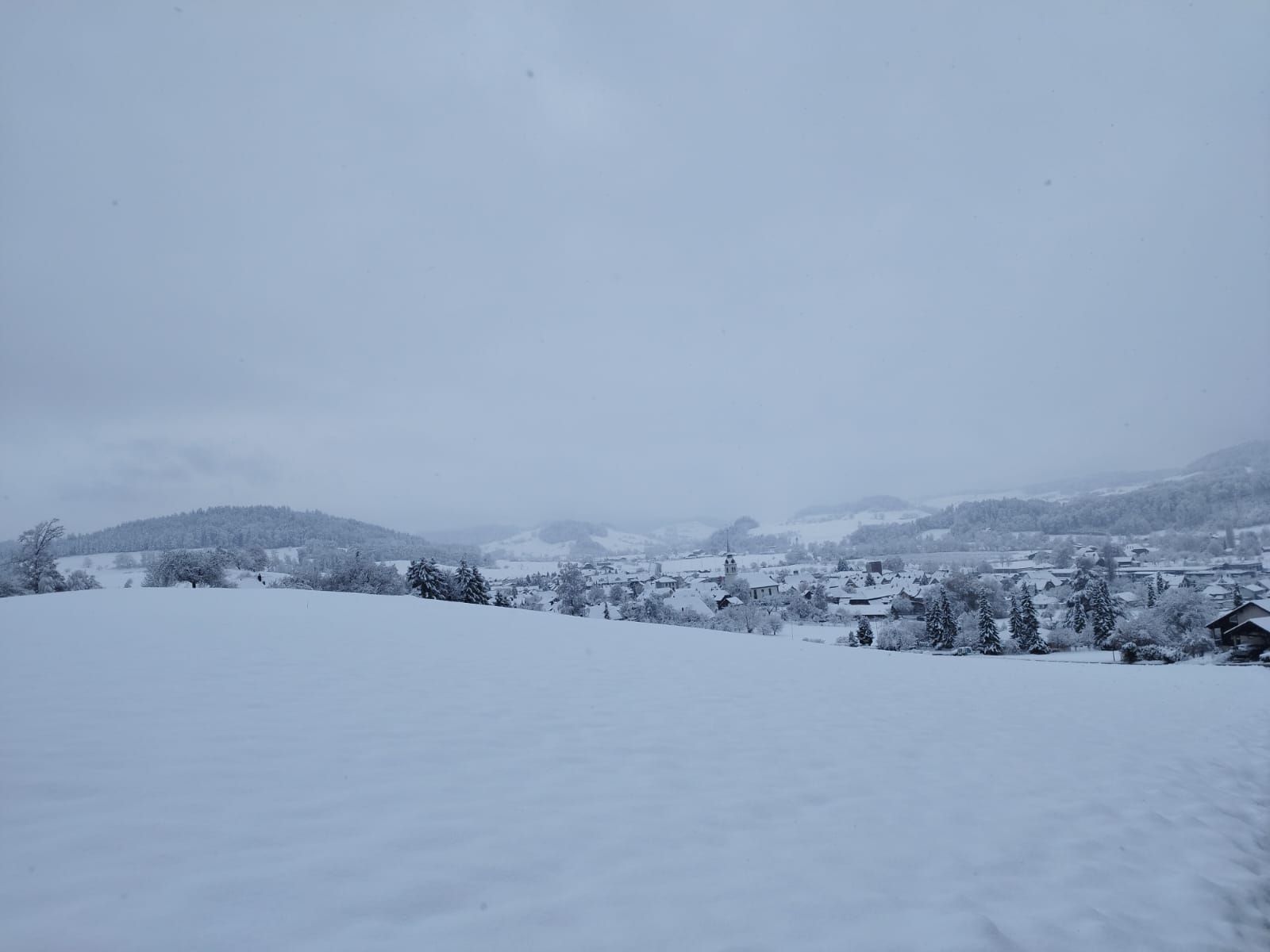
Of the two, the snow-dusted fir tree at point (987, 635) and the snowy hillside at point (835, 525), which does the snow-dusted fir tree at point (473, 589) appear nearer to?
the snow-dusted fir tree at point (987, 635)

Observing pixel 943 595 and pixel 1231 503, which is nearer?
pixel 943 595

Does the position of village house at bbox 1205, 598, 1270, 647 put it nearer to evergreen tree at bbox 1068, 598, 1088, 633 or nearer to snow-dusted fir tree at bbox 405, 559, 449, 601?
evergreen tree at bbox 1068, 598, 1088, 633

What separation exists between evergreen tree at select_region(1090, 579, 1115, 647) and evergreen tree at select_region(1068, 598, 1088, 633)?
384 millimetres

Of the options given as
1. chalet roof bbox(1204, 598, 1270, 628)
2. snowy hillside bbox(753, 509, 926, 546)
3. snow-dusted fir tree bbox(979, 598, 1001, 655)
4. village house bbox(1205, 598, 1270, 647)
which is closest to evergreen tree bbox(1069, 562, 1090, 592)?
snow-dusted fir tree bbox(979, 598, 1001, 655)

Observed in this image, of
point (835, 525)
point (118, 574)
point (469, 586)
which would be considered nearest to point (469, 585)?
point (469, 586)

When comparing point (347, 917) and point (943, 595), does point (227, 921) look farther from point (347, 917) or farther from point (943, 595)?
point (943, 595)

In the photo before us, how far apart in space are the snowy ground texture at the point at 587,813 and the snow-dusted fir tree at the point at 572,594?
29.4 meters

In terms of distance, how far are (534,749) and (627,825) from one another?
1.47 m

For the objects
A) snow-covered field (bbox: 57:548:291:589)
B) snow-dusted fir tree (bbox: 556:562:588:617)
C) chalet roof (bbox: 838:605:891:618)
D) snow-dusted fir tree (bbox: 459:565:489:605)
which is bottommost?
chalet roof (bbox: 838:605:891:618)

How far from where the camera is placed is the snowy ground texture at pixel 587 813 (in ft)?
8.06

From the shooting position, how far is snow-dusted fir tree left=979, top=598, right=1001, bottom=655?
1151 inches

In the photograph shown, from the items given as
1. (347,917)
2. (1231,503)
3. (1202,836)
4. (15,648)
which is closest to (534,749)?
(347,917)

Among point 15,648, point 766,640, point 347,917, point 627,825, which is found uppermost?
point 15,648

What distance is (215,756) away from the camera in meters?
3.99
